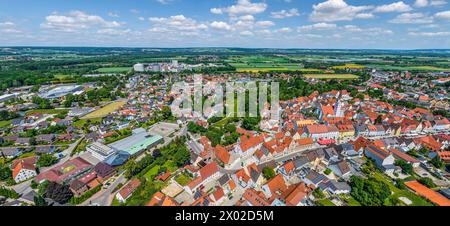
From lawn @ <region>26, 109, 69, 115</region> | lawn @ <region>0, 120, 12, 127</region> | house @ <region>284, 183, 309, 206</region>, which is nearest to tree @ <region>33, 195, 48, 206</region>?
house @ <region>284, 183, 309, 206</region>

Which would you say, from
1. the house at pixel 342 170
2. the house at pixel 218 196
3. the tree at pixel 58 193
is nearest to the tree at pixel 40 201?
the tree at pixel 58 193

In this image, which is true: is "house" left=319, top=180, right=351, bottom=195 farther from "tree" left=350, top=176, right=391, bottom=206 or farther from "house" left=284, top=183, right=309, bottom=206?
"house" left=284, top=183, right=309, bottom=206

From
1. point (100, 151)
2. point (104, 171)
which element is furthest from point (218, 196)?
point (100, 151)

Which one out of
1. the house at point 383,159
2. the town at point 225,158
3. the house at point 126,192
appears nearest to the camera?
the house at point 126,192

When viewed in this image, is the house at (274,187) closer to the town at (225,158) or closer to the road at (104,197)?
the town at (225,158)

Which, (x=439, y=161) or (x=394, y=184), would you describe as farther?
(x=439, y=161)
